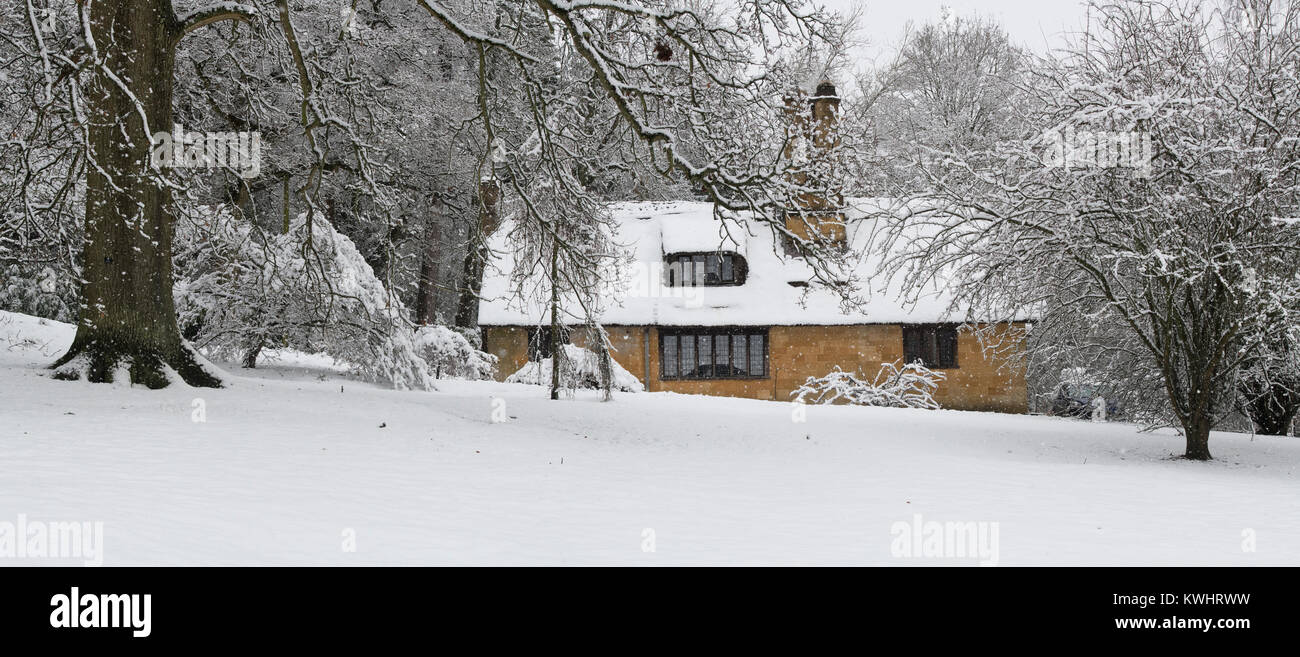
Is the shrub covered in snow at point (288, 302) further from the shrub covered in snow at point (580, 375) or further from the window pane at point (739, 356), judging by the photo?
the window pane at point (739, 356)

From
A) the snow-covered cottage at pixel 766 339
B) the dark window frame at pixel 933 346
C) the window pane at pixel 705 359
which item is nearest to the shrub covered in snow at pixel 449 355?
the snow-covered cottage at pixel 766 339

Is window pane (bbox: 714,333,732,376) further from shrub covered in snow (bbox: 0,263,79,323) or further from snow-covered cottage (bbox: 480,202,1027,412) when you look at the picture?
shrub covered in snow (bbox: 0,263,79,323)

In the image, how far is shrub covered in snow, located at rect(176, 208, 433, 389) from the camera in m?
16.0

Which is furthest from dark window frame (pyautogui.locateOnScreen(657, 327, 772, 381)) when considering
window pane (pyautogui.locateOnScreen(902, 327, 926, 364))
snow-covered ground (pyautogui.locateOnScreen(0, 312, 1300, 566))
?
snow-covered ground (pyautogui.locateOnScreen(0, 312, 1300, 566))

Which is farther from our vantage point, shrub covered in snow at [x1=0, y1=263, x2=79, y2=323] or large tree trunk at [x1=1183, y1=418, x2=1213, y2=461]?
shrub covered in snow at [x1=0, y1=263, x2=79, y2=323]

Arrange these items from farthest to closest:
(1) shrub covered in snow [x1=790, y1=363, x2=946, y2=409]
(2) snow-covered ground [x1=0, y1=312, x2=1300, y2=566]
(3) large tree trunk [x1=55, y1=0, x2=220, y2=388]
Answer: (1) shrub covered in snow [x1=790, y1=363, x2=946, y2=409], (3) large tree trunk [x1=55, y1=0, x2=220, y2=388], (2) snow-covered ground [x1=0, y1=312, x2=1300, y2=566]

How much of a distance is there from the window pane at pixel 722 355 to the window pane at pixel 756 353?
2.02 feet

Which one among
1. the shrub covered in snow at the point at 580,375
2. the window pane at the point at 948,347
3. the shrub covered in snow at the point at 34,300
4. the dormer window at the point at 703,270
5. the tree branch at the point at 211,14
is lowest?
the shrub covered in snow at the point at 580,375

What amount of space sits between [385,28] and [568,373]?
845 centimetres

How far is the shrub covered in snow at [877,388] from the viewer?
2536 centimetres

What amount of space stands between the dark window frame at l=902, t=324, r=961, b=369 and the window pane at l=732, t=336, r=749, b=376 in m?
4.41

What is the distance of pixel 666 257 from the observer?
2969 cm
